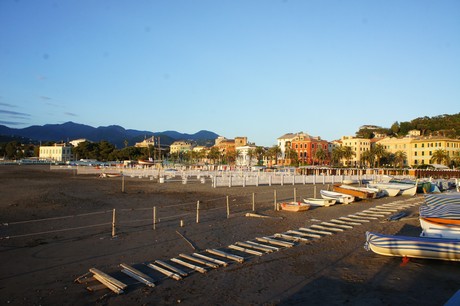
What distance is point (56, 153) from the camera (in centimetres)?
17050

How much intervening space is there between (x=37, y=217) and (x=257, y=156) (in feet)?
366

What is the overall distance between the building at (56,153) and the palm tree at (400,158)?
143 metres

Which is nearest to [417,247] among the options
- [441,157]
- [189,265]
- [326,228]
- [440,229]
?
[440,229]

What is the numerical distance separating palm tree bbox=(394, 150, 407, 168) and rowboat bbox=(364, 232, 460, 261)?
91780 mm

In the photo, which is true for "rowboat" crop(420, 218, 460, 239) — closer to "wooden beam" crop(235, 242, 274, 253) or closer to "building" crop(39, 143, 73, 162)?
"wooden beam" crop(235, 242, 274, 253)

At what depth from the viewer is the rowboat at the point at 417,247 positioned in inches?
418

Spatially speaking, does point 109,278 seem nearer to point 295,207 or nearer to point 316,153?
point 295,207

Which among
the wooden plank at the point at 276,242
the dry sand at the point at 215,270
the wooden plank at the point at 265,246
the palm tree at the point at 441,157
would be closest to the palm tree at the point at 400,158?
the palm tree at the point at 441,157

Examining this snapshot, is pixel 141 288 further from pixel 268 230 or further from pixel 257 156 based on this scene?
pixel 257 156

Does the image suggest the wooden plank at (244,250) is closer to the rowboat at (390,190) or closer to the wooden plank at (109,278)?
the wooden plank at (109,278)

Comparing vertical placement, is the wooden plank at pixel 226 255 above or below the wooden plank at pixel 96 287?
above

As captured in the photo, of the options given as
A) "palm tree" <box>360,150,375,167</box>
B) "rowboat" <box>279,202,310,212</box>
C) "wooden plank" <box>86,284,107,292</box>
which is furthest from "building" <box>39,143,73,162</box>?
"wooden plank" <box>86,284,107,292</box>

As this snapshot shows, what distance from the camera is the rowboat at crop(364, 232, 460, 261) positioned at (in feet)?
34.8

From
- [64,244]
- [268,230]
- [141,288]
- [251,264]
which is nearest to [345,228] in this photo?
[268,230]
